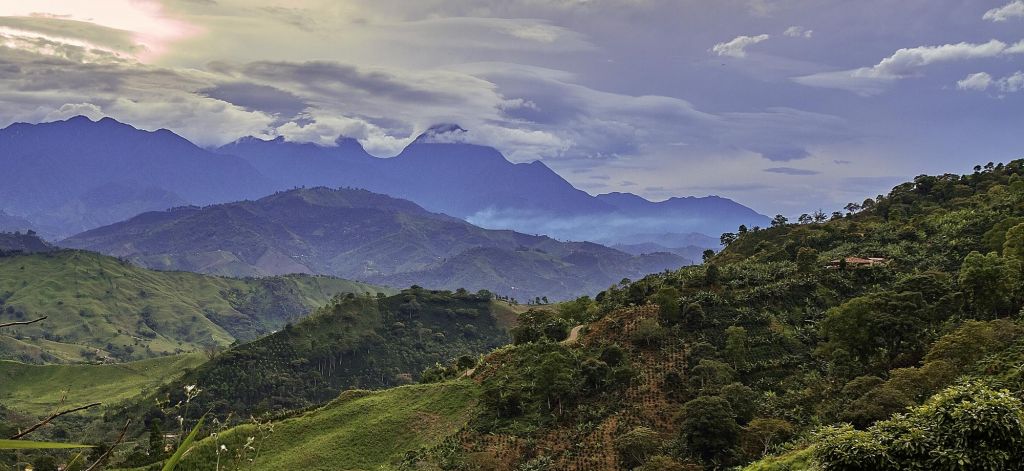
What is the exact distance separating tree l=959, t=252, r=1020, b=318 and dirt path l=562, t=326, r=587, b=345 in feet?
108

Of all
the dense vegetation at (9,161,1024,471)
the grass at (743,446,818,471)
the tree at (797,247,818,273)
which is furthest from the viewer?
the tree at (797,247,818,273)

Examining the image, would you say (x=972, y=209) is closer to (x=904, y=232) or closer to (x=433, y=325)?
(x=904, y=232)

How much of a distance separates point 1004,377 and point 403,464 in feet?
126

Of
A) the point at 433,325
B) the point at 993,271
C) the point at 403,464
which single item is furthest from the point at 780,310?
the point at 433,325

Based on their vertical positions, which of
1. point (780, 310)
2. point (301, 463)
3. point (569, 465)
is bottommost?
point (301, 463)

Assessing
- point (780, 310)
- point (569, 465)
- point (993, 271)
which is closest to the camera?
point (993, 271)

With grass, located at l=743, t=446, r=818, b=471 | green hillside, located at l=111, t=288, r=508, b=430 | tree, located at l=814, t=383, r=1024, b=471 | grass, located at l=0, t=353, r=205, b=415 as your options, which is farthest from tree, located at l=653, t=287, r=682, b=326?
grass, located at l=0, t=353, r=205, b=415

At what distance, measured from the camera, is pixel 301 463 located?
53.2 m

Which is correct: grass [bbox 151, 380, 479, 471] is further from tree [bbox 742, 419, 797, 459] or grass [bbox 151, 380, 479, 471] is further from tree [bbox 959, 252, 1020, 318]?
tree [bbox 959, 252, 1020, 318]

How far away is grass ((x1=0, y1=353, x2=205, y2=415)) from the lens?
481ft

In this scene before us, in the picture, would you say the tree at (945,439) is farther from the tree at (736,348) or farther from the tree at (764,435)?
the tree at (736,348)

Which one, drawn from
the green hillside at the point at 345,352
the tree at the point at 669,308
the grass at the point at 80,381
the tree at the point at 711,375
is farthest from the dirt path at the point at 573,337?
the grass at the point at 80,381

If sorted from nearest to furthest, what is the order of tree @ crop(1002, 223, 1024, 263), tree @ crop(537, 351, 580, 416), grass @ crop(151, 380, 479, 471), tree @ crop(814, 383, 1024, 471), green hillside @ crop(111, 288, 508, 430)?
tree @ crop(814, 383, 1024, 471)
tree @ crop(1002, 223, 1024, 263)
tree @ crop(537, 351, 580, 416)
grass @ crop(151, 380, 479, 471)
green hillside @ crop(111, 288, 508, 430)

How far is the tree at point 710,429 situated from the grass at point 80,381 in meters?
137
